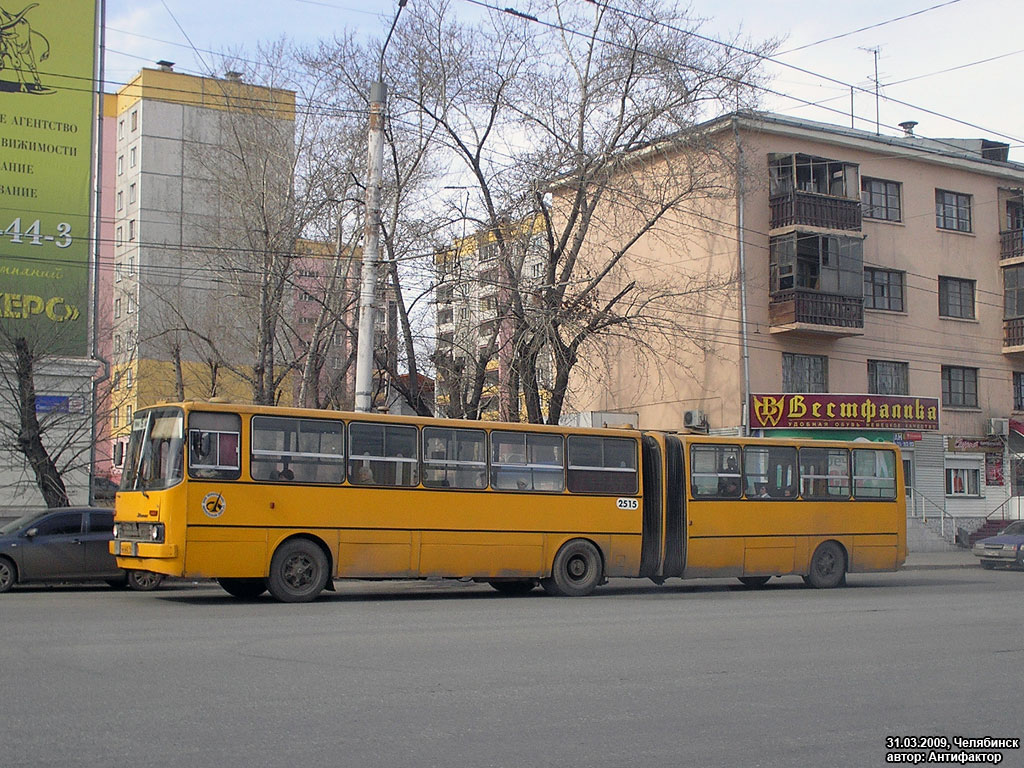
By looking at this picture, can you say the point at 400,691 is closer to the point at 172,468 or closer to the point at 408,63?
the point at 172,468

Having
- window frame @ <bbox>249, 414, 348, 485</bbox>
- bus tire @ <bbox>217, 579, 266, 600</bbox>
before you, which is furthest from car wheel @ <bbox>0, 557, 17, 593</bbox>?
window frame @ <bbox>249, 414, 348, 485</bbox>

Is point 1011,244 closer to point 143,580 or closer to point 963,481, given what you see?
point 963,481

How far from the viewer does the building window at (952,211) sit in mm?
42125

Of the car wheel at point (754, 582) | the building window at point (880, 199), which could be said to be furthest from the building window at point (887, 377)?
the car wheel at point (754, 582)

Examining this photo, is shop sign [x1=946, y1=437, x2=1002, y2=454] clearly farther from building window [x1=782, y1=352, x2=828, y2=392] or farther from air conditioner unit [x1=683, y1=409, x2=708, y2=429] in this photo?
air conditioner unit [x1=683, y1=409, x2=708, y2=429]

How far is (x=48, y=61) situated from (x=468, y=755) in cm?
2936

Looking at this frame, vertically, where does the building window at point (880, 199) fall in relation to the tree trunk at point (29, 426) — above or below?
above

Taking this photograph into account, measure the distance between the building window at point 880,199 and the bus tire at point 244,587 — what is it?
29042 millimetres

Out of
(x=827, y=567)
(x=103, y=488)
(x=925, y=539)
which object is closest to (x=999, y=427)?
(x=925, y=539)

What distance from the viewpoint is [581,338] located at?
91.7 feet

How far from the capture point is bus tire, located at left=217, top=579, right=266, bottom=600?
57.5 ft

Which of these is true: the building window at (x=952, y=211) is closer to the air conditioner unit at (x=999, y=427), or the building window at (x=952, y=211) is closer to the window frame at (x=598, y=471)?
the air conditioner unit at (x=999, y=427)

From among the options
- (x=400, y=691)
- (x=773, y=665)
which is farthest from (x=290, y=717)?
(x=773, y=665)

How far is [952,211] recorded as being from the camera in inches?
1674
